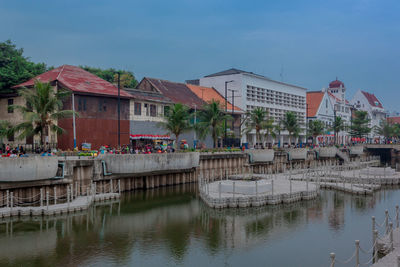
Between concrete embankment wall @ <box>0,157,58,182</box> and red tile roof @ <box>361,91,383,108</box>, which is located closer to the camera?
concrete embankment wall @ <box>0,157,58,182</box>

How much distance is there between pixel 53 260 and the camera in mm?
20312

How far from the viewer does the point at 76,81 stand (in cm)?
4953

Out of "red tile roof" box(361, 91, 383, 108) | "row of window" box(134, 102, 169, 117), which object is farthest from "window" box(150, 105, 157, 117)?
"red tile roof" box(361, 91, 383, 108)

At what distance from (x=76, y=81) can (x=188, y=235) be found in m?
31.3

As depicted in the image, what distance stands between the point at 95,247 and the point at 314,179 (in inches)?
1355

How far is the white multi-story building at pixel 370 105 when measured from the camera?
154 metres

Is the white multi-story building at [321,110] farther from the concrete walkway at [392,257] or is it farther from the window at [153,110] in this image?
the concrete walkway at [392,257]

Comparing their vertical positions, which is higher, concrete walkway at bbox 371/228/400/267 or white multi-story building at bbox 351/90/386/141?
white multi-story building at bbox 351/90/386/141

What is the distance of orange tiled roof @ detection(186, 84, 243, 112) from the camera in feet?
253

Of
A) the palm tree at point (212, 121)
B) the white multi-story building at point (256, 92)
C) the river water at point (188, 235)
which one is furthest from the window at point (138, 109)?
the river water at point (188, 235)

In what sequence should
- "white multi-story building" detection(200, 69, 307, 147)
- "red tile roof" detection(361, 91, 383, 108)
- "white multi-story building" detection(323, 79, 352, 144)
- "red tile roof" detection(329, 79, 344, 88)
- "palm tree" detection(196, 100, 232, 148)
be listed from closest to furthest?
"palm tree" detection(196, 100, 232, 148) < "white multi-story building" detection(200, 69, 307, 147) < "white multi-story building" detection(323, 79, 352, 144) < "red tile roof" detection(329, 79, 344, 88) < "red tile roof" detection(361, 91, 383, 108)

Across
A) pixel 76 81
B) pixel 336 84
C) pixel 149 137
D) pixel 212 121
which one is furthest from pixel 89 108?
pixel 336 84

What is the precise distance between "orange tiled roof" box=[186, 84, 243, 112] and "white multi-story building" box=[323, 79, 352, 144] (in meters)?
53.7

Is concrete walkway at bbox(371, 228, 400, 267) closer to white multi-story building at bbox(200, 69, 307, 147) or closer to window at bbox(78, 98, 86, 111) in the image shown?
window at bbox(78, 98, 86, 111)
